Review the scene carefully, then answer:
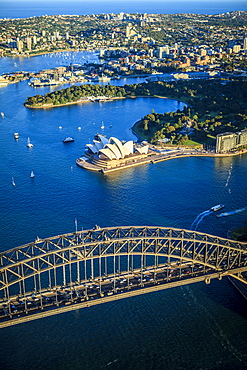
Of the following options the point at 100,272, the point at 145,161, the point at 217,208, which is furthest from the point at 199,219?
the point at 145,161

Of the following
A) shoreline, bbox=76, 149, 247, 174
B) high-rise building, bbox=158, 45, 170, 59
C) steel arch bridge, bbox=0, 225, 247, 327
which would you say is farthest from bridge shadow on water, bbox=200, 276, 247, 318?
high-rise building, bbox=158, 45, 170, 59

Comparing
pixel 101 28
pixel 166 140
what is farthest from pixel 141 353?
pixel 101 28

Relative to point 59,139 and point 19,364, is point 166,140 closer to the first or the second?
point 59,139

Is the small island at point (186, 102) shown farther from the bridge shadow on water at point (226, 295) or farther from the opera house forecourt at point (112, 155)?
the bridge shadow on water at point (226, 295)

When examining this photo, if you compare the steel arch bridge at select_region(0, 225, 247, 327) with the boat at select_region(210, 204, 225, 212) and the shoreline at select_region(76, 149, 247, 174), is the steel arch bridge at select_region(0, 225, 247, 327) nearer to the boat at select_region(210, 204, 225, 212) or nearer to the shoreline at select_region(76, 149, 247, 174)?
the boat at select_region(210, 204, 225, 212)

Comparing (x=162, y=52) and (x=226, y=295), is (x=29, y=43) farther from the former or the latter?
(x=226, y=295)

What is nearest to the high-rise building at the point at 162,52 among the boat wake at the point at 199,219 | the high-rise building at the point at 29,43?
the high-rise building at the point at 29,43

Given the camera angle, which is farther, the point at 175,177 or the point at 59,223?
the point at 175,177
